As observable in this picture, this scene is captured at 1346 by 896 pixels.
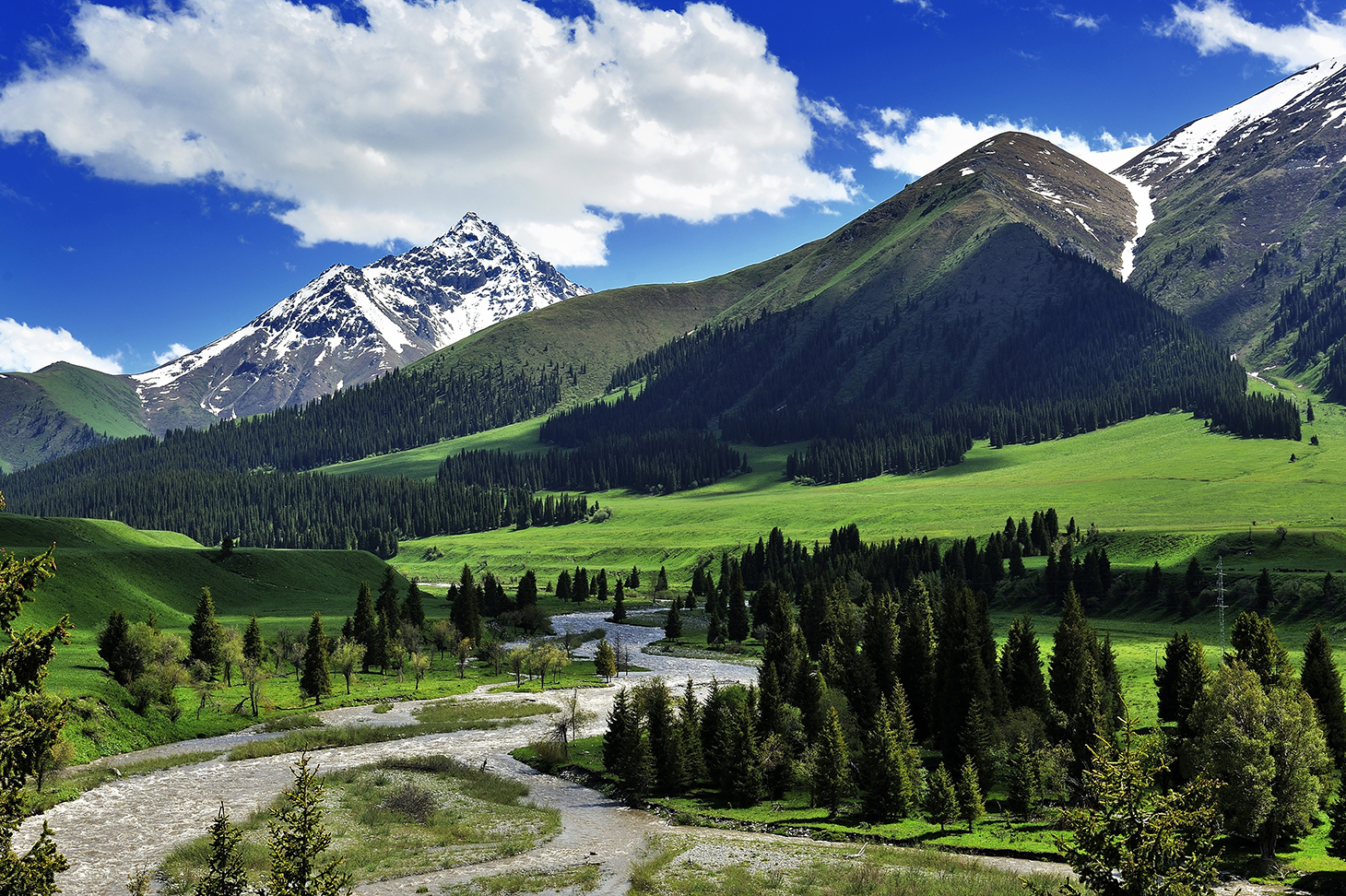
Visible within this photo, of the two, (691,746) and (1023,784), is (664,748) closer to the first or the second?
(691,746)

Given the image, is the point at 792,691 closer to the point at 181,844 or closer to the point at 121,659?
the point at 181,844

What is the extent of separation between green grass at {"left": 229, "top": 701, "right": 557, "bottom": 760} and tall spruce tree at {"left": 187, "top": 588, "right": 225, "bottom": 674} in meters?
26.2

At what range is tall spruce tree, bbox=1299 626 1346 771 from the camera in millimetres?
71312

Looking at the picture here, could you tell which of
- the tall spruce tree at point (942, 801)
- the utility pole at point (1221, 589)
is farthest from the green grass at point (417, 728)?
the utility pole at point (1221, 589)

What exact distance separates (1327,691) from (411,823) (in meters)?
73.8

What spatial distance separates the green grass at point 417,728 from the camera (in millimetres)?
85438

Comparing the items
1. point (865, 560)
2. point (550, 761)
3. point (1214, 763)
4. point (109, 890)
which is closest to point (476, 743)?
point (550, 761)

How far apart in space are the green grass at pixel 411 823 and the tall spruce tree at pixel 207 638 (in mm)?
43807

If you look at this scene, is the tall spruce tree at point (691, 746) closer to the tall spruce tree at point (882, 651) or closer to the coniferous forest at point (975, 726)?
the coniferous forest at point (975, 726)

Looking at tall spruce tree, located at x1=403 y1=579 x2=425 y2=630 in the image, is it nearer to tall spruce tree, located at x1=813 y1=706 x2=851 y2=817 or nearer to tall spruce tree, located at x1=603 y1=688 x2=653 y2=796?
tall spruce tree, located at x1=603 y1=688 x2=653 y2=796

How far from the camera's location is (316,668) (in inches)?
4272

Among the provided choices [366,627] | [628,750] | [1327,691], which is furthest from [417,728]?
[1327,691]

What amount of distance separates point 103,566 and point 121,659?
4837 centimetres

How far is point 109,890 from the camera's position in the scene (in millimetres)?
49469
